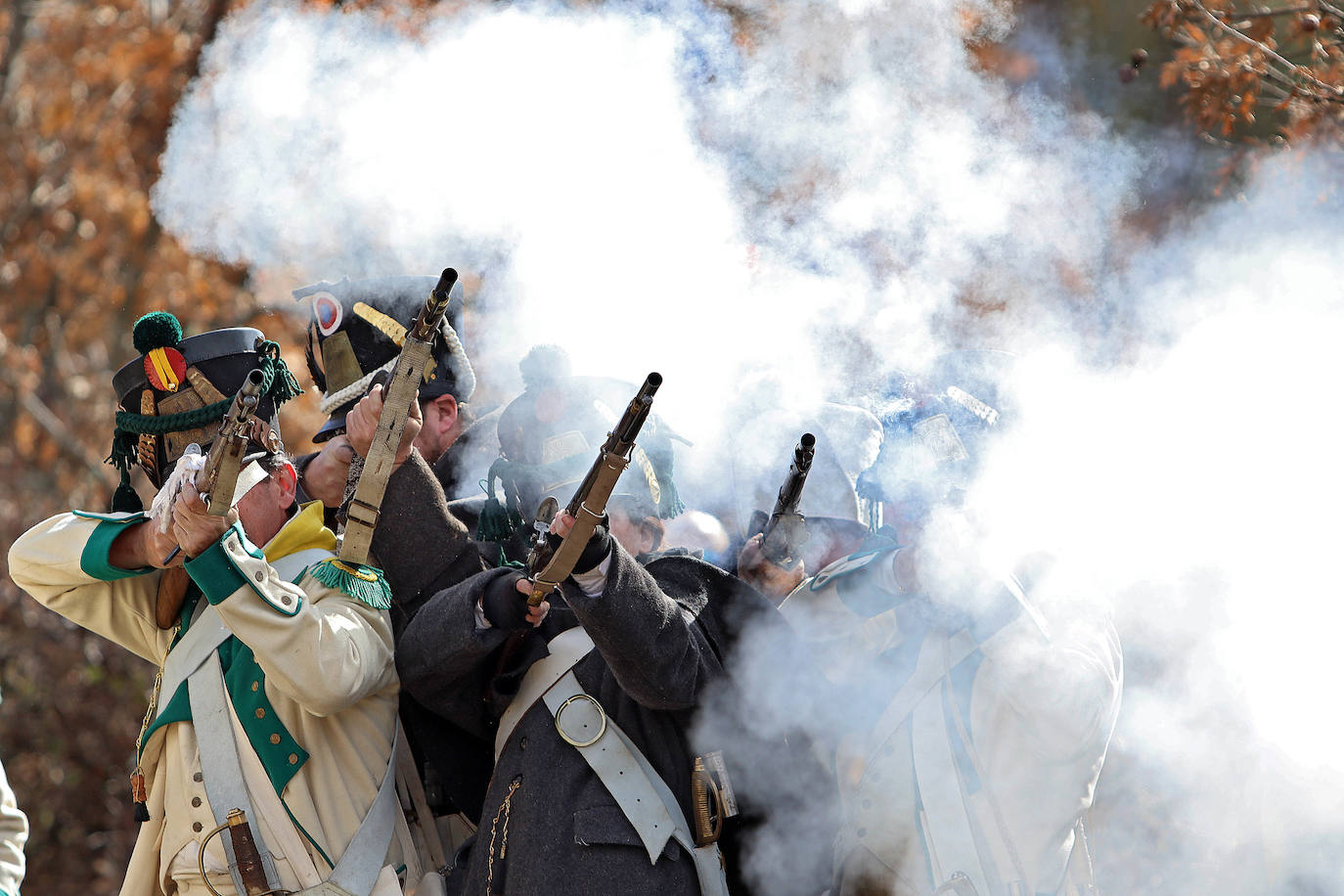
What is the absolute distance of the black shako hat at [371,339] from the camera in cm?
366

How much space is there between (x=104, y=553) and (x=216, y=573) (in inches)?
18.5

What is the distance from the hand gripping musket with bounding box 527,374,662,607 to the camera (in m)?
2.62

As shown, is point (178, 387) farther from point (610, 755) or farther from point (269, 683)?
point (610, 755)

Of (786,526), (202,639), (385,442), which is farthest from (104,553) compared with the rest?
(786,526)

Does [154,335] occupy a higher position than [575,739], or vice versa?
[154,335]

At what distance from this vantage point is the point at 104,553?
300 cm

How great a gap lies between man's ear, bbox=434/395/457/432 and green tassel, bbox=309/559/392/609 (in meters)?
0.73

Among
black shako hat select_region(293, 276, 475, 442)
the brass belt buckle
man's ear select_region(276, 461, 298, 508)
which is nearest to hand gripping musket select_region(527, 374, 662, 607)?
the brass belt buckle

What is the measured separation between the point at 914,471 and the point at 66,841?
823 centimetres

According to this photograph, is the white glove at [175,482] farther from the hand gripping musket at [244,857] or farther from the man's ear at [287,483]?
the hand gripping musket at [244,857]

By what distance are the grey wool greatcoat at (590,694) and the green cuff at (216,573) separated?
46 cm

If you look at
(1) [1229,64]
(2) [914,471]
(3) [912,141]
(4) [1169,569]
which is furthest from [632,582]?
(1) [1229,64]

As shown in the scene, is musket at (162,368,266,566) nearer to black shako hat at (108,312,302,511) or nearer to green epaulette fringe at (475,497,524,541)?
black shako hat at (108,312,302,511)

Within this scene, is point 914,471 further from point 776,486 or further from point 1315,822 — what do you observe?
point 1315,822
